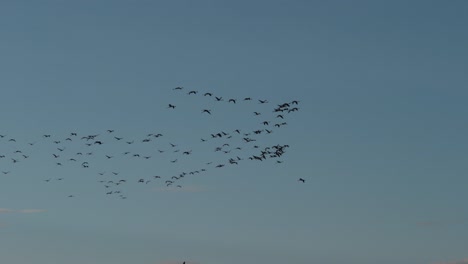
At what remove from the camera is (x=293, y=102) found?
185 metres

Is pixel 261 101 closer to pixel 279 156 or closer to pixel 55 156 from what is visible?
pixel 279 156

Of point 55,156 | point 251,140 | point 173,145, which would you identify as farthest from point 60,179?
point 251,140

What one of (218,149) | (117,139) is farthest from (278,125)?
(117,139)

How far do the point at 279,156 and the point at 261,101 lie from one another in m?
11.0

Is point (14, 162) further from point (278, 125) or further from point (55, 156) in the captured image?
point (278, 125)

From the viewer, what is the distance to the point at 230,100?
18262cm

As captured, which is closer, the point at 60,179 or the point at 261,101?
the point at 261,101

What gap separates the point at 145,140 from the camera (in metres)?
189

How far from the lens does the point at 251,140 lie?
18338cm

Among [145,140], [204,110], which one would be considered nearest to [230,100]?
[204,110]

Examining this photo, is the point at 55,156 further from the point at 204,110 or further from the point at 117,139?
the point at 204,110

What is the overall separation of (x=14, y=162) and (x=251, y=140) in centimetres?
4619

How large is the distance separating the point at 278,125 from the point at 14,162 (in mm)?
50855

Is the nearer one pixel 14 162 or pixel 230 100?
pixel 230 100
